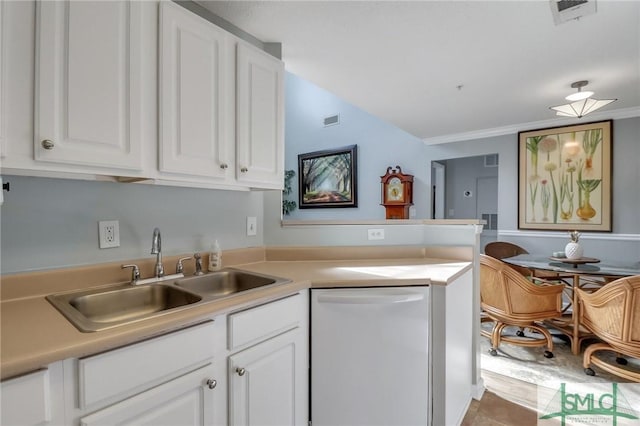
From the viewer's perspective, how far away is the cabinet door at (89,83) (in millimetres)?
979

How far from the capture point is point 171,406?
961 millimetres

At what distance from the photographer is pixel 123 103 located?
1.16 m

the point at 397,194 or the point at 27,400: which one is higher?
the point at 397,194

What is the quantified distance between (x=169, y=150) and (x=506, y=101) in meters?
3.45

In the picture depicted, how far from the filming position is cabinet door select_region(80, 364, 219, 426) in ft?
2.77

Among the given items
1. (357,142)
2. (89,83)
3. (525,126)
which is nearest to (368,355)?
(89,83)

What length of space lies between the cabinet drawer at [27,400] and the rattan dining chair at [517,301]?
2817 mm

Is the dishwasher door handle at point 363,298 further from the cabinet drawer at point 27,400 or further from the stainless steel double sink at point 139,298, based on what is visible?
the cabinet drawer at point 27,400

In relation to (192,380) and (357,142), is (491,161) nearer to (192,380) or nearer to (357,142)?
(357,142)

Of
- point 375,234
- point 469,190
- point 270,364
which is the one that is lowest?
point 270,364

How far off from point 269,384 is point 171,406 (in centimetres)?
40

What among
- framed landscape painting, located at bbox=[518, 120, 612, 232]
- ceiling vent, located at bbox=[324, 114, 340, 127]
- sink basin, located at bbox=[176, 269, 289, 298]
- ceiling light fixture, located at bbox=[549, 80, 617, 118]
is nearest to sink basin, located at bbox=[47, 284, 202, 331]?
sink basin, located at bbox=[176, 269, 289, 298]

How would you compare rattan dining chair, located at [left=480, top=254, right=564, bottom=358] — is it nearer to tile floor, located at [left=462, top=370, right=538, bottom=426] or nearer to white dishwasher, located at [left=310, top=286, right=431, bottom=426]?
tile floor, located at [left=462, top=370, right=538, bottom=426]

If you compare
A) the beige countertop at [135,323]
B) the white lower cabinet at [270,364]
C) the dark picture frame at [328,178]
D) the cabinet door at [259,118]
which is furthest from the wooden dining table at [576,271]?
the dark picture frame at [328,178]
